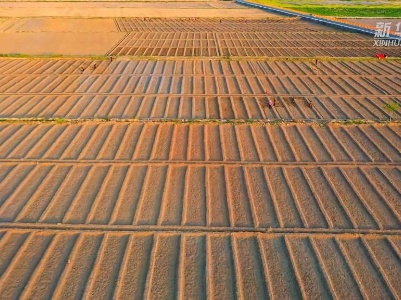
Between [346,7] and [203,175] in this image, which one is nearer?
[203,175]

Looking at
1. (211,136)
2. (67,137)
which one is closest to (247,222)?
(211,136)

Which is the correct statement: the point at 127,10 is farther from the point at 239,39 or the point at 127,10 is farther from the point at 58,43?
the point at 239,39

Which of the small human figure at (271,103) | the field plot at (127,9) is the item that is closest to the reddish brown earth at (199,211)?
the small human figure at (271,103)

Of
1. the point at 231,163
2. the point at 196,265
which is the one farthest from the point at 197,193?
the point at 196,265

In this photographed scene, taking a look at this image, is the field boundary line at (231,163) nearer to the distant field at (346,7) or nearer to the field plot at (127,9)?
the field plot at (127,9)

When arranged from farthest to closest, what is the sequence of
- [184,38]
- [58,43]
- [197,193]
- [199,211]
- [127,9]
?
[127,9] < [184,38] < [58,43] < [197,193] < [199,211]

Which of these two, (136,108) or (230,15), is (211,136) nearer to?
(136,108)
